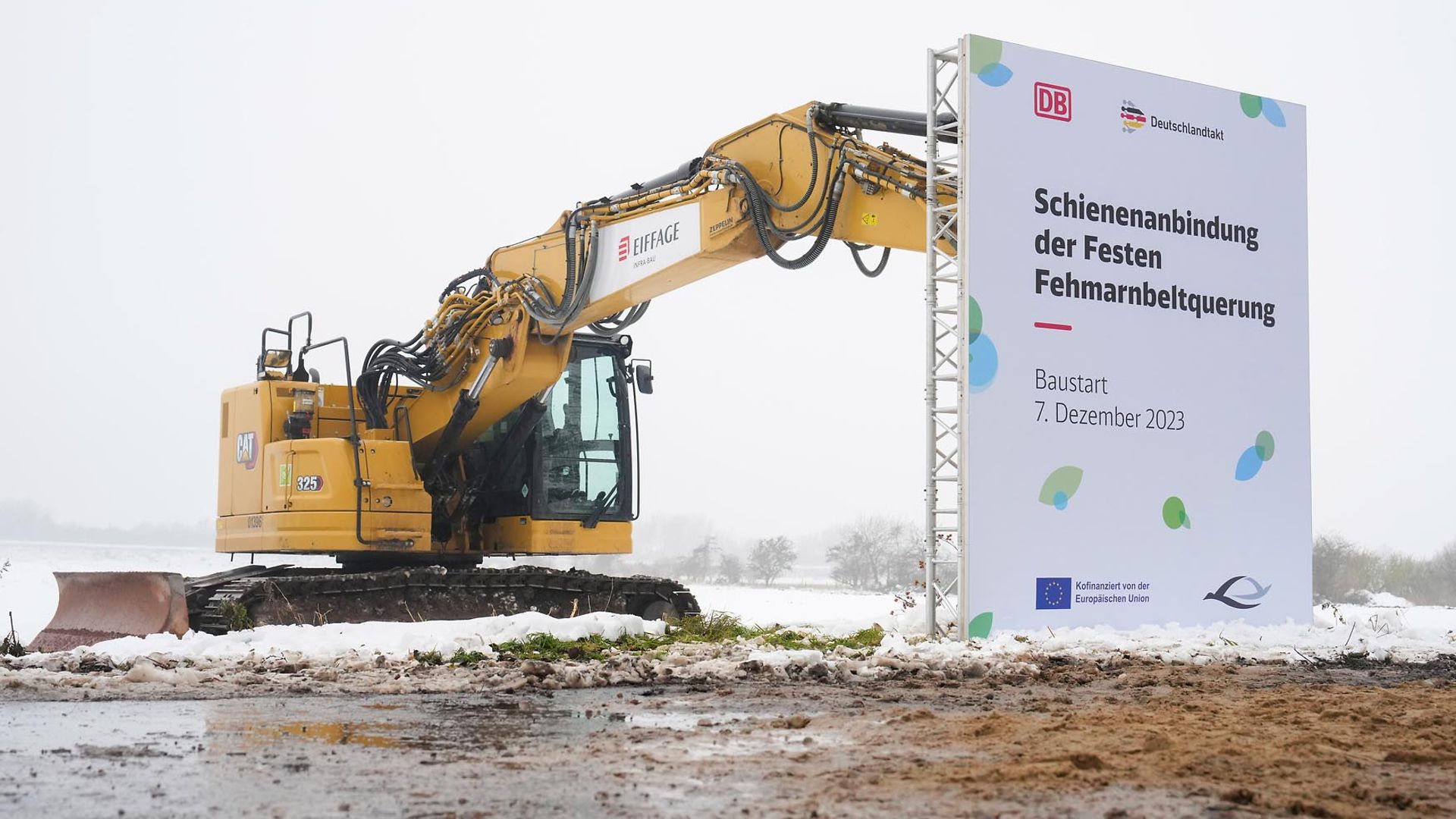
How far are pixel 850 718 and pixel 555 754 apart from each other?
1.57 m

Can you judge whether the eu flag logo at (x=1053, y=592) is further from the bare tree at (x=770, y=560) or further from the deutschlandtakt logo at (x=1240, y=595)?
the bare tree at (x=770, y=560)

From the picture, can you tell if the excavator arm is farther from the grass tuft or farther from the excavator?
the grass tuft

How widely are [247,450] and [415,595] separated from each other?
248 cm

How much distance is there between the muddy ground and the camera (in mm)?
4141

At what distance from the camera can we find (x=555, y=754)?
514 centimetres

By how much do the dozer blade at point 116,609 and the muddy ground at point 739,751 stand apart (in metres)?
3.20

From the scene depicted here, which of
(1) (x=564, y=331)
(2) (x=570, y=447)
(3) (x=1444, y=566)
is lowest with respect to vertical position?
(3) (x=1444, y=566)

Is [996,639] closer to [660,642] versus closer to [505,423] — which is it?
[660,642]

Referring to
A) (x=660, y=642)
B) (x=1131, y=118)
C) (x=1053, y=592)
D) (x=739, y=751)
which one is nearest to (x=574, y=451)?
(x=660, y=642)

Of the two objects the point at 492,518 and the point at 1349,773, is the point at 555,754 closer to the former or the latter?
the point at 1349,773

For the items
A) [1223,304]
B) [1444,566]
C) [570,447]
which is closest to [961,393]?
[1223,304]

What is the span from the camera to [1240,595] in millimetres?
11117

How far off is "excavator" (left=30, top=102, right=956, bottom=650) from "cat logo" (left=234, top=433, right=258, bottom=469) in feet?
0.08

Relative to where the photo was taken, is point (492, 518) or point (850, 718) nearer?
point (850, 718)
